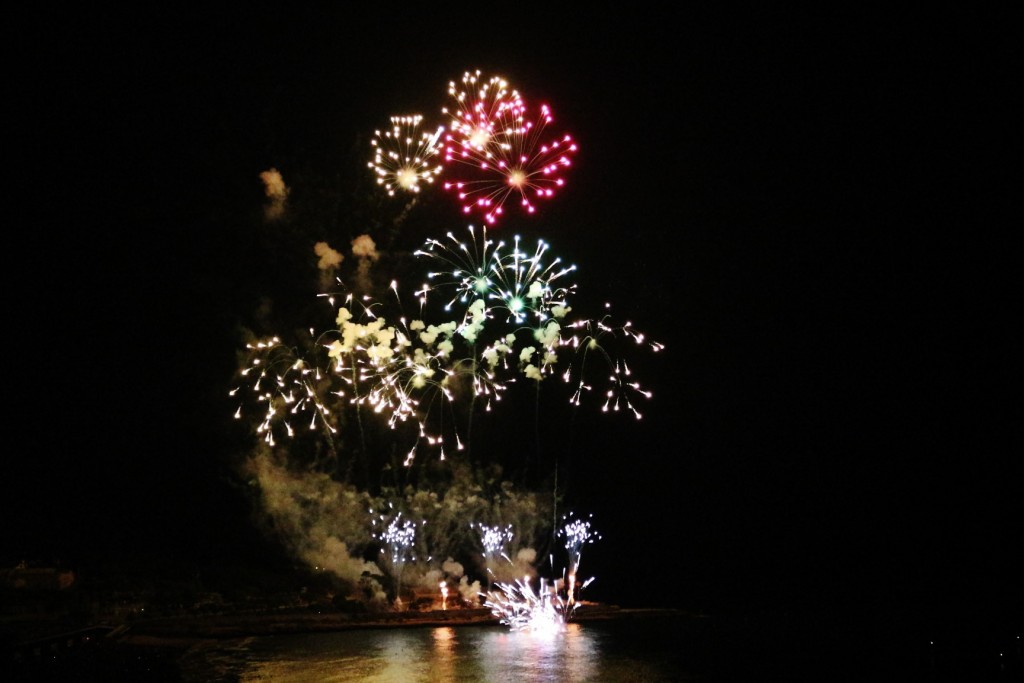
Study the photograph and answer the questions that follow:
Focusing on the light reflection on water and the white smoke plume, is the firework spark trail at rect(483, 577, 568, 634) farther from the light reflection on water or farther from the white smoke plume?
the white smoke plume

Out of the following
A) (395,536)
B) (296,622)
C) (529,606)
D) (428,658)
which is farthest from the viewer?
(395,536)

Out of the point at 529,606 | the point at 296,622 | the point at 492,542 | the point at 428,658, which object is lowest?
the point at 428,658

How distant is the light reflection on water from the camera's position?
12.9 meters

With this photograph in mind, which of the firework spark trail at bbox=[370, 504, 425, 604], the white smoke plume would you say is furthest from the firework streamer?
the white smoke plume

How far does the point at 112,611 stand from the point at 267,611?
385cm

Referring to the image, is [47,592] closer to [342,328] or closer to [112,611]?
[112,611]

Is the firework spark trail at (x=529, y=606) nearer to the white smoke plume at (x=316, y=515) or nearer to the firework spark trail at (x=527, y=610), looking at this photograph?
the firework spark trail at (x=527, y=610)

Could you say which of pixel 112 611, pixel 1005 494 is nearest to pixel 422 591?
pixel 112 611

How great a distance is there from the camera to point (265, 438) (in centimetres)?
2305

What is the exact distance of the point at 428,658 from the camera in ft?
49.6

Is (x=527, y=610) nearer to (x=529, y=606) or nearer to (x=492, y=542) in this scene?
(x=529, y=606)

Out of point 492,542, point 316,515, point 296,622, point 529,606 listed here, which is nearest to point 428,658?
point 296,622

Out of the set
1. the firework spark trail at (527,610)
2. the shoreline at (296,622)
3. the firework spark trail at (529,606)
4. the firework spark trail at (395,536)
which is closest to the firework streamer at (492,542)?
the firework spark trail at (529,606)

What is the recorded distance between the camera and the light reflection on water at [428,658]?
1288 cm
